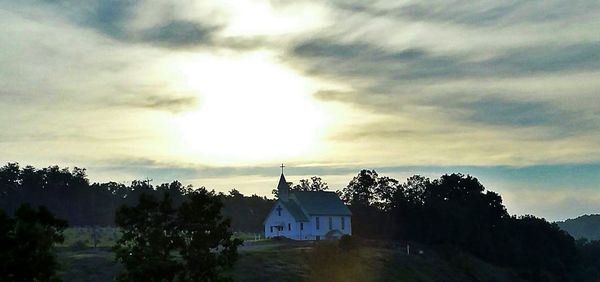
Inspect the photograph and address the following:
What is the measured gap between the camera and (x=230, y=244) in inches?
1363

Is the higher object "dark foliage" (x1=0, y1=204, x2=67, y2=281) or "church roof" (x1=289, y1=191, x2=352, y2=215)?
"church roof" (x1=289, y1=191, x2=352, y2=215)

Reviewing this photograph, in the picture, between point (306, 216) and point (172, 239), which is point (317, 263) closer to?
point (306, 216)

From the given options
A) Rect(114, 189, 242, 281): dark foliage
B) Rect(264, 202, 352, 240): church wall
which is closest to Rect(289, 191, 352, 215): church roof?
Rect(264, 202, 352, 240): church wall

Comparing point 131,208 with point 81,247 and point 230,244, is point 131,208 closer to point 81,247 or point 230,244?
point 230,244

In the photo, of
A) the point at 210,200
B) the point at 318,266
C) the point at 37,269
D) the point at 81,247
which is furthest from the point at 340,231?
the point at 37,269

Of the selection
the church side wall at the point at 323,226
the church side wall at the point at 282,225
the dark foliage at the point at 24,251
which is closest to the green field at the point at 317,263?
the church side wall at the point at 323,226

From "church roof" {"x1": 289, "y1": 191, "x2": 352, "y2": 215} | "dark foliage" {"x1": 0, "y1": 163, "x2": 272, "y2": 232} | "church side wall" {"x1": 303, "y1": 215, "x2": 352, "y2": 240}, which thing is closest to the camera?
"church side wall" {"x1": 303, "y1": 215, "x2": 352, "y2": 240}

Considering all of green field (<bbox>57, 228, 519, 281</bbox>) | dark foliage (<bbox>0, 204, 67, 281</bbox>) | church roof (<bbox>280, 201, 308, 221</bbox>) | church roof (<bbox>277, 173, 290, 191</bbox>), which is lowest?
green field (<bbox>57, 228, 519, 281</bbox>)

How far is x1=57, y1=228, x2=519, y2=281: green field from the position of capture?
216 feet

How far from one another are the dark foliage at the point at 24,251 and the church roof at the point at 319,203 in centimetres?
8533

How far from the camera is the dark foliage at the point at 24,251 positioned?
26719mm

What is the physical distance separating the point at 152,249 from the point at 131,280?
1826 mm

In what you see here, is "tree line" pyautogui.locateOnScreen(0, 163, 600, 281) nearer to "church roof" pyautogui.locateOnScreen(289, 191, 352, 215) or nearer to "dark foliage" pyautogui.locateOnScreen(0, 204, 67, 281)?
"church roof" pyautogui.locateOnScreen(289, 191, 352, 215)

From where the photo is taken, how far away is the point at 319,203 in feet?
380
